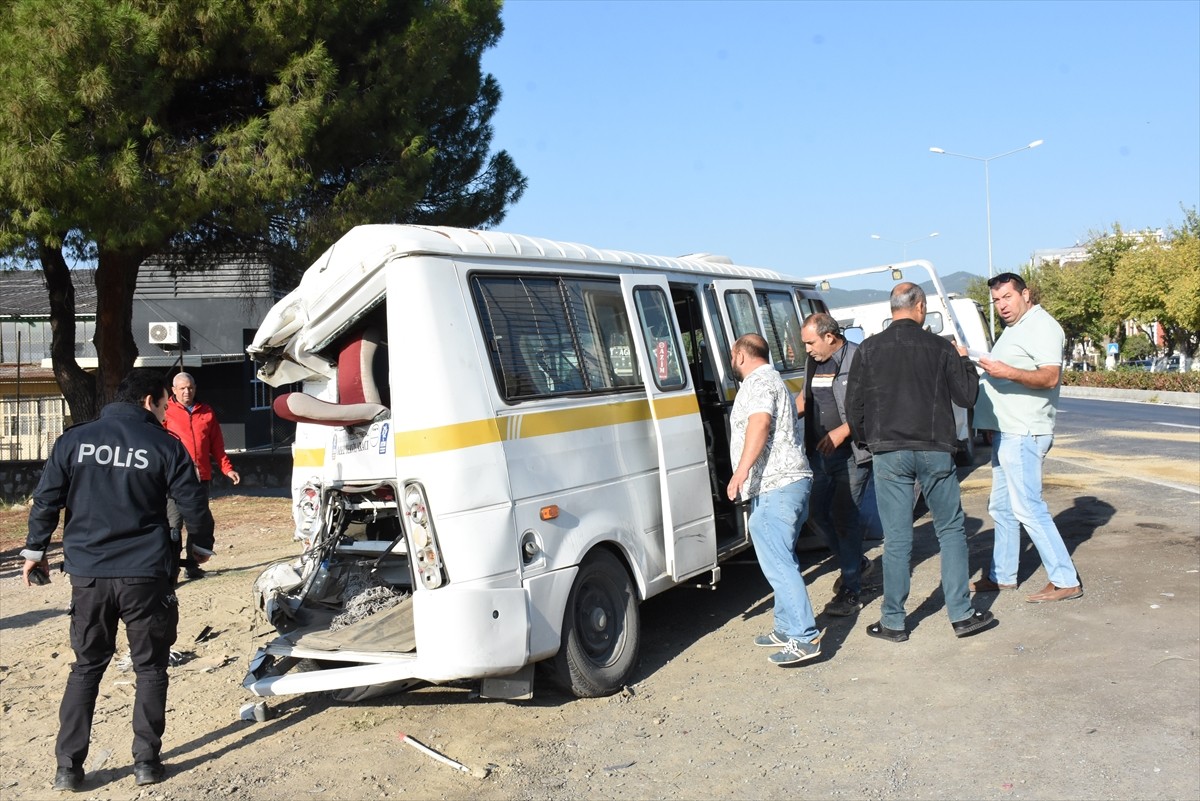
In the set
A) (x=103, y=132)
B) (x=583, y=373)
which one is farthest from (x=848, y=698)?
(x=103, y=132)

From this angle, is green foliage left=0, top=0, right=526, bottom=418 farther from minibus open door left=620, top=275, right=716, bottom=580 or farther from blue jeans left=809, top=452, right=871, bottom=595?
blue jeans left=809, top=452, right=871, bottom=595

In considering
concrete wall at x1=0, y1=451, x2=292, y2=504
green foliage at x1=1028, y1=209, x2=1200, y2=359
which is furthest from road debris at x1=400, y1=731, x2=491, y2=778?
green foliage at x1=1028, y1=209, x2=1200, y2=359

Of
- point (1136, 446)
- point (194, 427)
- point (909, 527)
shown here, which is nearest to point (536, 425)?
point (909, 527)

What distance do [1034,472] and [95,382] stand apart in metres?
14.0

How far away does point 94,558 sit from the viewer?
493 centimetres

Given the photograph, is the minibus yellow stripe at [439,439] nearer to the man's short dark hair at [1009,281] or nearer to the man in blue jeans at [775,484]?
the man in blue jeans at [775,484]

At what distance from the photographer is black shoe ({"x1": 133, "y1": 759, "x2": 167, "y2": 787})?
4.94 metres

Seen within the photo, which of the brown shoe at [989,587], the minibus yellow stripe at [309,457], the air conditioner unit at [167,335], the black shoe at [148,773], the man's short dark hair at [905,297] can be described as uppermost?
the air conditioner unit at [167,335]

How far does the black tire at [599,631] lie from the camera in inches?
216

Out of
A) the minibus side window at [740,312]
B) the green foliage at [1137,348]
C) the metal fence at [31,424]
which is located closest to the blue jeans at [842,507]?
the minibus side window at [740,312]

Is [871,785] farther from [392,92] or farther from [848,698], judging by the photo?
[392,92]

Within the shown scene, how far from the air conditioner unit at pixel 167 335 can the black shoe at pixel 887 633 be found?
1315 centimetres

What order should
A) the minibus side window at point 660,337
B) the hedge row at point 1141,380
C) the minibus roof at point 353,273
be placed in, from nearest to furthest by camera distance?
the minibus roof at point 353,273
the minibus side window at point 660,337
the hedge row at point 1141,380

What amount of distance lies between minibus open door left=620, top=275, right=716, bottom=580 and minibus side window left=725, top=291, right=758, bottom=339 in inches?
42.7
